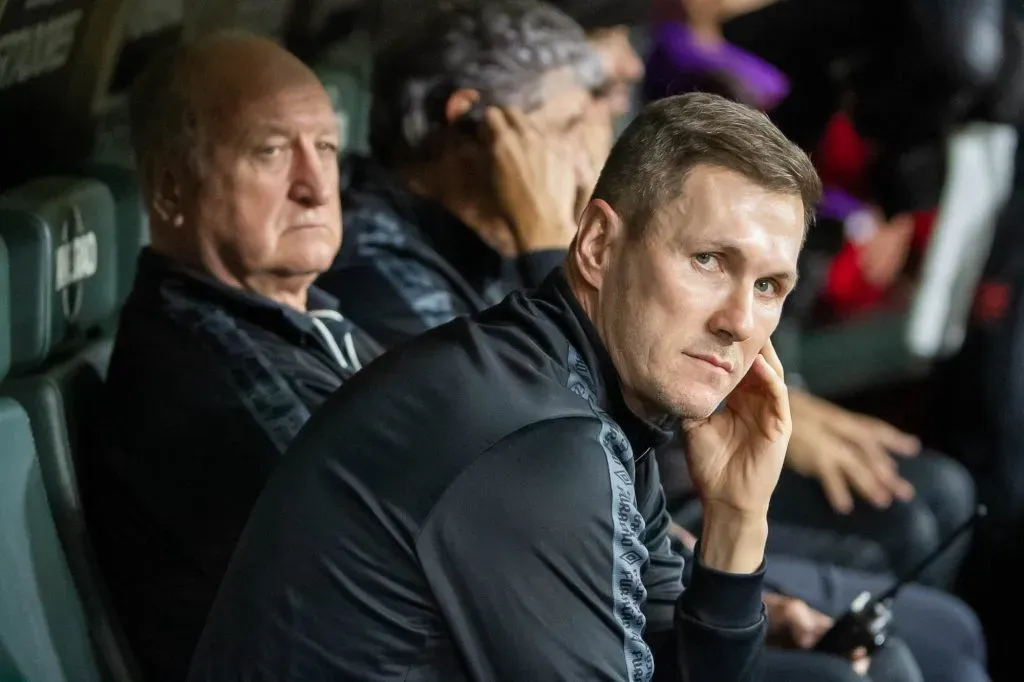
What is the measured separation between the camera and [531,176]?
3.74 feet

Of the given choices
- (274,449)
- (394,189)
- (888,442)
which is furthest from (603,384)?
(888,442)

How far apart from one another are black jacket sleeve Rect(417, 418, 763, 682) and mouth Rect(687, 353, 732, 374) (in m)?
0.08

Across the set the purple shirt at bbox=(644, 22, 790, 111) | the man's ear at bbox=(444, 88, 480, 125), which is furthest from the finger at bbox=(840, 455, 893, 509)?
the man's ear at bbox=(444, 88, 480, 125)

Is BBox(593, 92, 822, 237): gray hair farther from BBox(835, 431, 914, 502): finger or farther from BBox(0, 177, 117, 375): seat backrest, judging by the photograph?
BBox(835, 431, 914, 502): finger

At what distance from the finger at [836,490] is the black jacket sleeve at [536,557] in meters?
0.83

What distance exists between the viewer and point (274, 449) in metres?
0.89

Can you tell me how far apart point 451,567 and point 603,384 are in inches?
5.5

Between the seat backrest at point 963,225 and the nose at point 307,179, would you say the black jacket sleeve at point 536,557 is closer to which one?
the nose at point 307,179

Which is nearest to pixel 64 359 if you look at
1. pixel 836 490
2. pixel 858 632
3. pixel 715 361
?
pixel 715 361

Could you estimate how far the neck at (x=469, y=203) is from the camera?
3.87 feet

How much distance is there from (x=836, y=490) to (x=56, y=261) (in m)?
0.87

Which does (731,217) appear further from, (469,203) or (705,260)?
(469,203)

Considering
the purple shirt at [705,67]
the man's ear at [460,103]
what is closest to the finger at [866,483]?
the purple shirt at [705,67]

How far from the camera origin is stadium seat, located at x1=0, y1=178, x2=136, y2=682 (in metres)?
0.91
